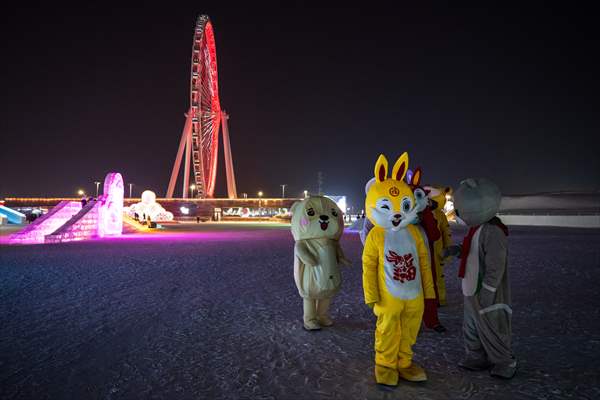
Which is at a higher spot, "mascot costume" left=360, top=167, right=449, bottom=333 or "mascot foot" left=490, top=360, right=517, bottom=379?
"mascot costume" left=360, top=167, right=449, bottom=333

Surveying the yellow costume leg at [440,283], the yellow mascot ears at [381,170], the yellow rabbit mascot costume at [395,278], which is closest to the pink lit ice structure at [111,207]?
the yellow costume leg at [440,283]

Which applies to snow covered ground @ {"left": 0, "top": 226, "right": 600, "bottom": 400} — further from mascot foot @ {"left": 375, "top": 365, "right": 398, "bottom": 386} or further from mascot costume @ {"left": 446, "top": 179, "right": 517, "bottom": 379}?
mascot costume @ {"left": 446, "top": 179, "right": 517, "bottom": 379}

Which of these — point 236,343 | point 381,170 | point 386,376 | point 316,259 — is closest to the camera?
point 386,376

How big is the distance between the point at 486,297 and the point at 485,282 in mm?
111

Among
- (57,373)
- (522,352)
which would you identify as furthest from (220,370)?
(522,352)

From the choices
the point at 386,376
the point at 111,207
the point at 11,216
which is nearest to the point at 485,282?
the point at 386,376

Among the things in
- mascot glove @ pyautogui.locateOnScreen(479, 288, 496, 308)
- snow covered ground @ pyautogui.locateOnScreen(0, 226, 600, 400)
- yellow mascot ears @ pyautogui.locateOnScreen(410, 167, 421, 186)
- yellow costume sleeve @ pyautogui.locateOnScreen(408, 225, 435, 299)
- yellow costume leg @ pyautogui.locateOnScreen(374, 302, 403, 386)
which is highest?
yellow mascot ears @ pyautogui.locateOnScreen(410, 167, 421, 186)

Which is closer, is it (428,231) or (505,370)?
(505,370)

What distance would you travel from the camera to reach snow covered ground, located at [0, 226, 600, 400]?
2.94 m

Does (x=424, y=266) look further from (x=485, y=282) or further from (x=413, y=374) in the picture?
(x=413, y=374)

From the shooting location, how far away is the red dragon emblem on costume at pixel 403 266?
3100 mm

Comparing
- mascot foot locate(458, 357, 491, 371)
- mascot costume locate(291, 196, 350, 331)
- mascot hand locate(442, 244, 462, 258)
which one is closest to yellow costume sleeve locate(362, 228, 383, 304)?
mascot hand locate(442, 244, 462, 258)

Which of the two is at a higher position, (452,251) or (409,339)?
(452,251)

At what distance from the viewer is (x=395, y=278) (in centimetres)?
310
